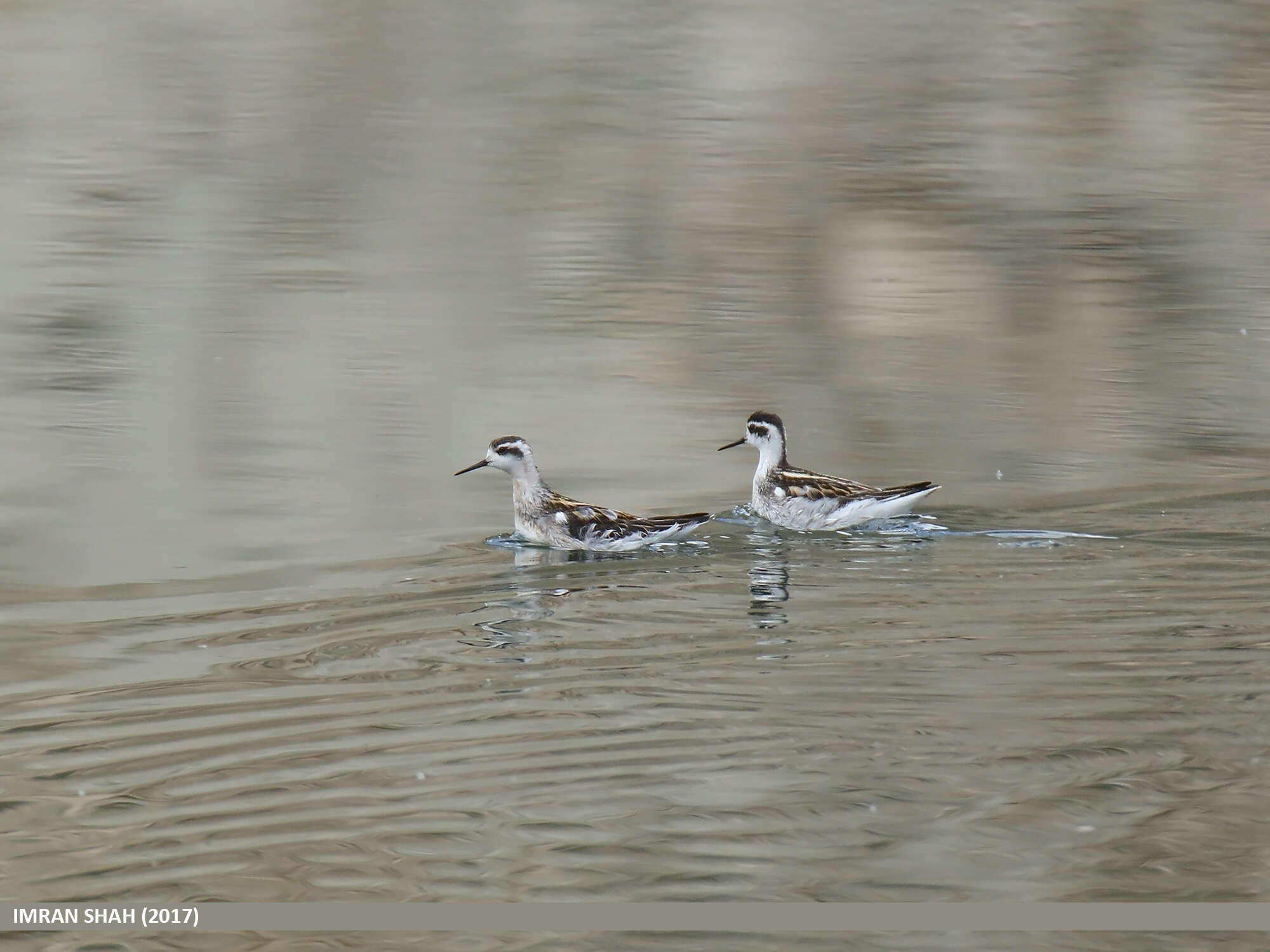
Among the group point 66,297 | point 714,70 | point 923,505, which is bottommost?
point 923,505

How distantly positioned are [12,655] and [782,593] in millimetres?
4341

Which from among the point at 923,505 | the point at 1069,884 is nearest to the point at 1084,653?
the point at 1069,884

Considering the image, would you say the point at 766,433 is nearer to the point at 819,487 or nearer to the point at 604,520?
the point at 819,487

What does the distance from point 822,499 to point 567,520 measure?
182 cm

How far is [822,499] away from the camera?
12500 millimetres

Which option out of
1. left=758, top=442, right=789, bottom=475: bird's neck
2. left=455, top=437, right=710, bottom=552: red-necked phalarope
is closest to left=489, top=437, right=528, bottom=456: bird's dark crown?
left=455, top=437, right=710, bottom=552: red-necked phalarope

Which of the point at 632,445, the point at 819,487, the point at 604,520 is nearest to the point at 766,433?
the point at 819,487

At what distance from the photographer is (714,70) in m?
21.0

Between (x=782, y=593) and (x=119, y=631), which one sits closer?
(x=119, y=631)

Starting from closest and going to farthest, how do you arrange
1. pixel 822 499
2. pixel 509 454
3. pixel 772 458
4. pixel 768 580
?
pixel 768 580 < pixel 822 499 < pixel 509 454 < pixel 772 458

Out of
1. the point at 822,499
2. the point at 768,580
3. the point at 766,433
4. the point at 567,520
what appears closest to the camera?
the point at 768,580

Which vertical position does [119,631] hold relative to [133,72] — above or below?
below

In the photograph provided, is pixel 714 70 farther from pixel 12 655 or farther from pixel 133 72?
pixel 12 655

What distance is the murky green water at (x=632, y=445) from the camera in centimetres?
721
